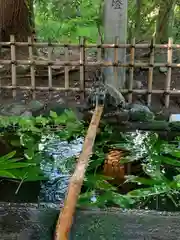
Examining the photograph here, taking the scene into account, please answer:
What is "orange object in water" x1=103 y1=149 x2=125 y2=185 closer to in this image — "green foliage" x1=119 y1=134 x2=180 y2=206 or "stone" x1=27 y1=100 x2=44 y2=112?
"green foliage" x1=119 y1=134 x2=180 y2=206

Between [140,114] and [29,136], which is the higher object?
[140,114]

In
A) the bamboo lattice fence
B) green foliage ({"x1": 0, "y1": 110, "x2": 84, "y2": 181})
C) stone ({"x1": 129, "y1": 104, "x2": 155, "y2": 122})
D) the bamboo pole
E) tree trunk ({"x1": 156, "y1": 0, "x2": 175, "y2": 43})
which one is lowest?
green foliage ({"x1": 0, "y1": 110, "x2": 84, "y2": 181})

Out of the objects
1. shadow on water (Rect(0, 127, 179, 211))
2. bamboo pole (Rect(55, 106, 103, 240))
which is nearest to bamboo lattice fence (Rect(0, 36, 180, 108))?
shadow on water (Rect(0, 127, 179, 211))

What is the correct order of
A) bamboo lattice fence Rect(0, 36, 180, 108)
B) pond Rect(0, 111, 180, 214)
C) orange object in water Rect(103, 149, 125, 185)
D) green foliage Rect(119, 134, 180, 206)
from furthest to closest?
bamboo lattice fence Rect(0, 36, 180, 108), orange object in water Rect(103, 149, 125, 185), green foliage Rect(119, 134, 180, 206), pond Rect(0, 111, 180, 214)

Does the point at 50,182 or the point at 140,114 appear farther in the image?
the point at 140,114

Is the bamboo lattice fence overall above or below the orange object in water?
above

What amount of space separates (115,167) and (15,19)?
428 centimetres

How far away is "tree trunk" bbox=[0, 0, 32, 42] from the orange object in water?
3.80 m

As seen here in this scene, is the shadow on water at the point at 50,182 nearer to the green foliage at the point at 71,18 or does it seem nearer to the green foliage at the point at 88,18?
the green foliage at the point at 88,18

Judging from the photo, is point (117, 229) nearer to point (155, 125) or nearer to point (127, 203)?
point (127, 203)

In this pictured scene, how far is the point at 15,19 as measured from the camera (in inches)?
291

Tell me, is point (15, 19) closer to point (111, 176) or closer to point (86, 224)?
point (111, 176)

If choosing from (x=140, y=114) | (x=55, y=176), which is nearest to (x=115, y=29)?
(x=140, y=114)

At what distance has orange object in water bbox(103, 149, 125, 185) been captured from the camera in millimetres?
4090
